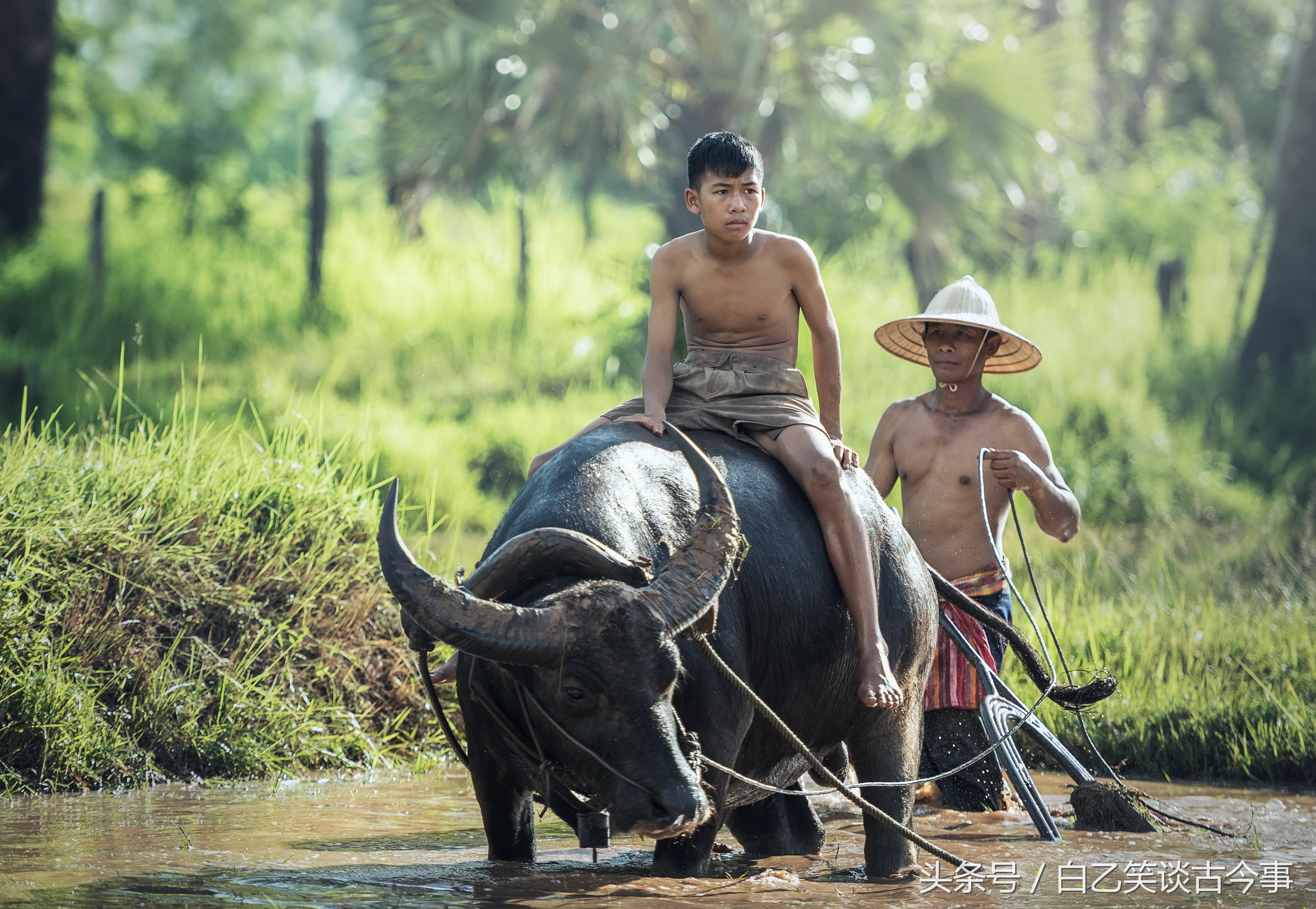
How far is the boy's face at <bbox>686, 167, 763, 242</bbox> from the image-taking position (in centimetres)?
420

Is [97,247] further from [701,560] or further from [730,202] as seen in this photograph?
[701,560]

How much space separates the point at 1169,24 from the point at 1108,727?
25.3 meters

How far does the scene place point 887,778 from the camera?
4484 millimetres

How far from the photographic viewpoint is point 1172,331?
1602cm

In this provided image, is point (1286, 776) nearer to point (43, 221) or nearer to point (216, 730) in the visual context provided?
point (216, 730)

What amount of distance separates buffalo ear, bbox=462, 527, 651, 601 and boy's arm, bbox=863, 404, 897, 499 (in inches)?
96.8

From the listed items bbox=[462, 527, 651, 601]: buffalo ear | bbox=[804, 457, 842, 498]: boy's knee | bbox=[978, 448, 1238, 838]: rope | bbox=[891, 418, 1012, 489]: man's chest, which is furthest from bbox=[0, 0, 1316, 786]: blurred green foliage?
bbox=[804, 457, 842, 498]: boy's knee

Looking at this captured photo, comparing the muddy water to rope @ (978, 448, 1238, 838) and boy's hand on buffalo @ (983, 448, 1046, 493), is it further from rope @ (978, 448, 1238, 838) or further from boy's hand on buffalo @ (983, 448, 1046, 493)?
boy's hand on buffalo @ (983, 448, 1046, 493)

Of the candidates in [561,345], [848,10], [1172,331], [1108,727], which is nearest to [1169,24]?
[1172,331]

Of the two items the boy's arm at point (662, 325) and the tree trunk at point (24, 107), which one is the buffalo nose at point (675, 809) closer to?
the boy's arm at point (662, 325)

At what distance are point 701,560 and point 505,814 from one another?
115cm

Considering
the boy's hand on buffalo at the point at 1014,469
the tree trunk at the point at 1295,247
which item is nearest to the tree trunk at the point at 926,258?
the tree trunk at the point at 1295,247

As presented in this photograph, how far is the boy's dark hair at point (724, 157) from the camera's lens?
418 cm

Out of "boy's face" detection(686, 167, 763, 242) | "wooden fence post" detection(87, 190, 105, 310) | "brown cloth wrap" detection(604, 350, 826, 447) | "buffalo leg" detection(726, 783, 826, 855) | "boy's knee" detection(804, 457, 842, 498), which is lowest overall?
"buffalo leg" detection(726, 783, 826, 855)
